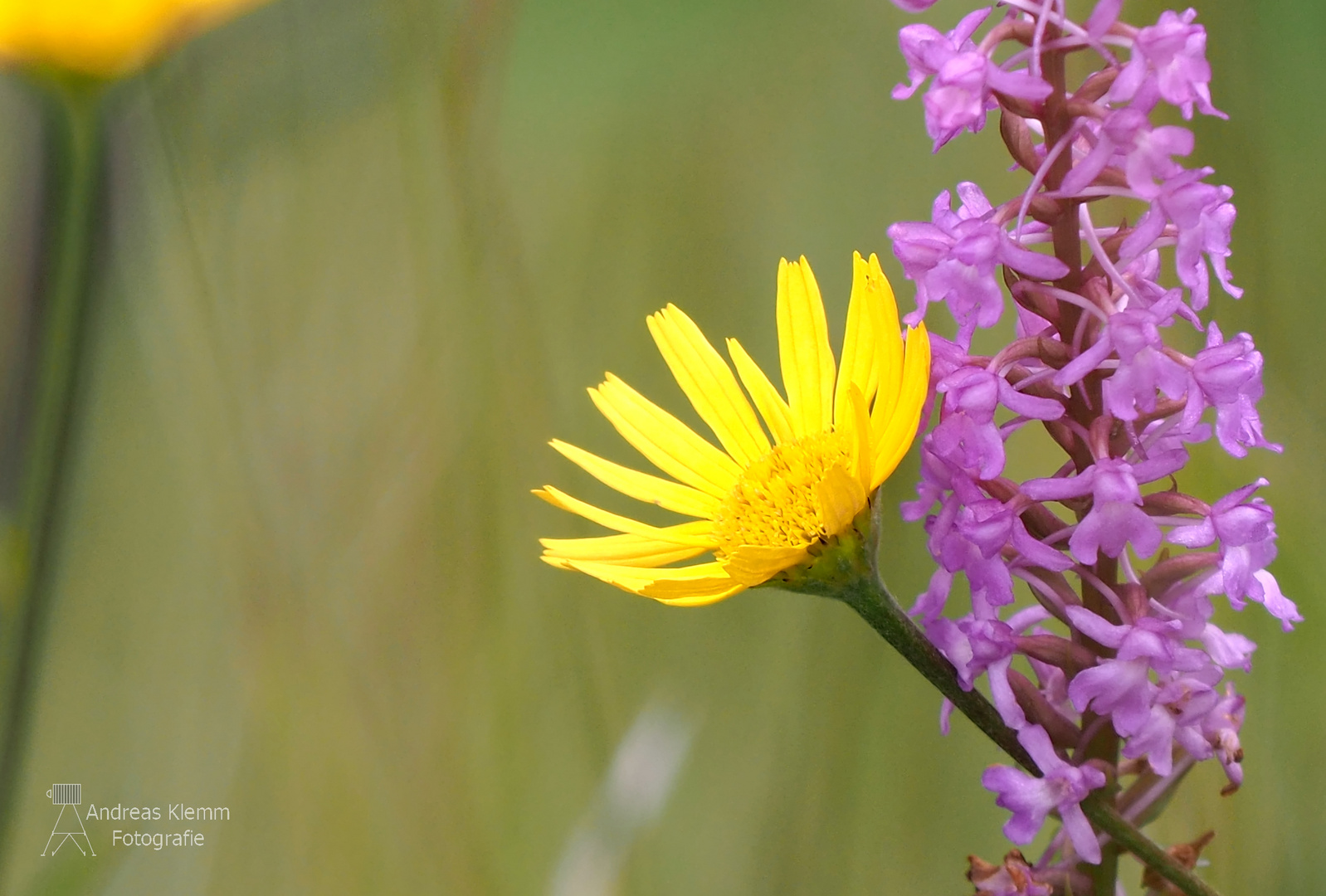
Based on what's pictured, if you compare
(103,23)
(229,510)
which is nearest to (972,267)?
(103,23)


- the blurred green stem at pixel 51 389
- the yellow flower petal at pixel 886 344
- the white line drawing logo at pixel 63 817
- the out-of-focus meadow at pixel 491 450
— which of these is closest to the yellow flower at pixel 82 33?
the blurred green stem at pixel 51 389

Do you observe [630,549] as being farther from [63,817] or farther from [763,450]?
[63,817]

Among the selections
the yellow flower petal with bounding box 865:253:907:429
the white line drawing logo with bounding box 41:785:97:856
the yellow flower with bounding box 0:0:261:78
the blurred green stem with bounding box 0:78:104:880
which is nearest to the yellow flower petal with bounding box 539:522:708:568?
the yellow flower petal with bounding box 865:253:907:429

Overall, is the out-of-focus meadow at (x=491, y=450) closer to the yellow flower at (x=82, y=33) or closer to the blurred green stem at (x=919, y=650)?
the yellow flower at (x=82, y=33)

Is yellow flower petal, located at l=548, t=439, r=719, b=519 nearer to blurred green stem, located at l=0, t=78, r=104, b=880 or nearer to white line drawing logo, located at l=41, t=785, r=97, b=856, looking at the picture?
blurred green stem, located at l=0, t=78, r=104, b=880

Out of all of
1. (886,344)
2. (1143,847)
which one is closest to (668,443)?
(886,344)

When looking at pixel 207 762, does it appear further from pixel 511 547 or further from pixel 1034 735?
pixel 1034 735
